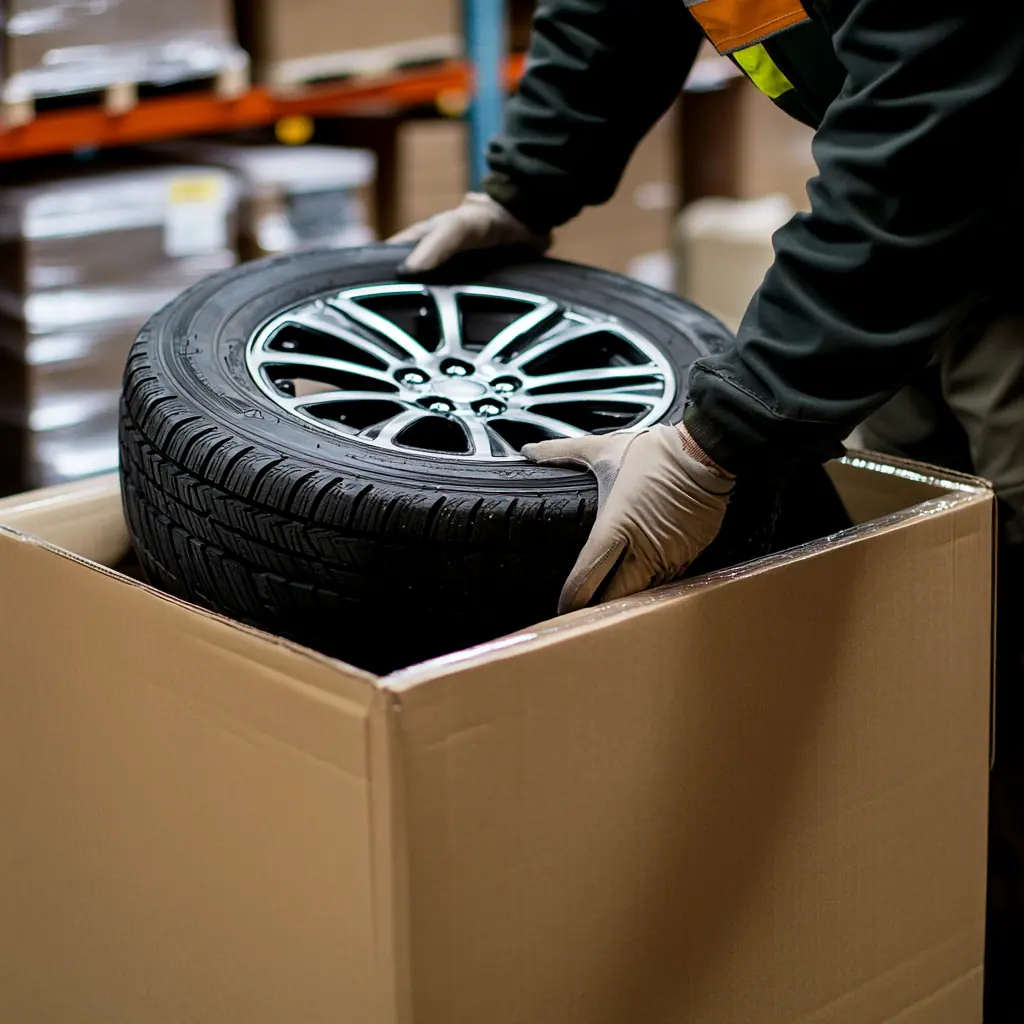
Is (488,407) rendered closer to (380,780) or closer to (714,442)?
(714,442)

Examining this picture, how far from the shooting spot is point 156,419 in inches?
40.1

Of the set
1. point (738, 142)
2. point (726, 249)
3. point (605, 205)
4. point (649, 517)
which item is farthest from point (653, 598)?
point (738, 142)

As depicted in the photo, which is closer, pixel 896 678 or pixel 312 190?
pixel 896 678

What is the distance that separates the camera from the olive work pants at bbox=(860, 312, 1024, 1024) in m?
1.16

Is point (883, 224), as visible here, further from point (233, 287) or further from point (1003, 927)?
point (1003, 927)

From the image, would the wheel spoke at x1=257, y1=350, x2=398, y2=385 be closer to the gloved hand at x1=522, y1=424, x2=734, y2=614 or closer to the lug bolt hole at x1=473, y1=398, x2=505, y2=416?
the lug bolt hole at x1=473, y1=398, x2=505, y2=416

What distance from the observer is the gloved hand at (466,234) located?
1318mm

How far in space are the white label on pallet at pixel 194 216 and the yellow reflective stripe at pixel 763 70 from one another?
153 cm

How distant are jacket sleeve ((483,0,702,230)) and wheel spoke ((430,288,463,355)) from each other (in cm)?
16

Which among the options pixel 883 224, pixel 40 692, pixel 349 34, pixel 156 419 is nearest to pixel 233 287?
pixel 156 419

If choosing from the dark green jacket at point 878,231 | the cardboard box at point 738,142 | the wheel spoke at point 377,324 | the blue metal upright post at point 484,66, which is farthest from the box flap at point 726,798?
the cardboard box at point 738,142

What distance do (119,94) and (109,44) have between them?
0.12 m

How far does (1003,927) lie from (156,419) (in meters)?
1.35

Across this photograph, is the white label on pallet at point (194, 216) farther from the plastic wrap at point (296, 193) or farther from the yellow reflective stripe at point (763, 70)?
the yellow reflective stripe at point (763, 70)
